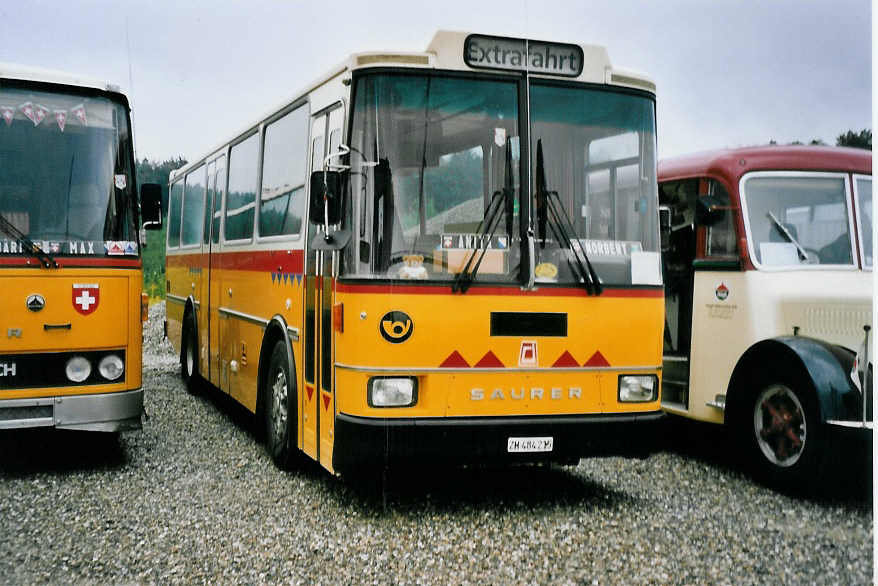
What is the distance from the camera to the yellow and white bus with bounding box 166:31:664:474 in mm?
5742

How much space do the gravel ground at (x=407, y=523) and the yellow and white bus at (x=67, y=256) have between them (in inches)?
25.2

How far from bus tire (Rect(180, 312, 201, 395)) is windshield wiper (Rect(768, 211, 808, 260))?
647 cm

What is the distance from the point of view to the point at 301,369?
22.4ft

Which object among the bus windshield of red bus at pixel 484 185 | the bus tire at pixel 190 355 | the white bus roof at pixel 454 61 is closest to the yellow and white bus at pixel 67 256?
the white bus roof at pixel 454 61

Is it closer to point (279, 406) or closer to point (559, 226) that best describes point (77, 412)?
point (279, 406)

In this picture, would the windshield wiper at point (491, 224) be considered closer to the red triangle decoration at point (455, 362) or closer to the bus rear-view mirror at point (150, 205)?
the red triangle decoration at point (455, 362)

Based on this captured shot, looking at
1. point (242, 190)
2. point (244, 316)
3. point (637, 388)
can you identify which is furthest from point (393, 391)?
point (242, 190)

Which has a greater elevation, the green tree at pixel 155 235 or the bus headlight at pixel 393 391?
the green tree at pixel 155 235

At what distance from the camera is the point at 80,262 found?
698 centimetres

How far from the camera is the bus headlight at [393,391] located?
5.72m

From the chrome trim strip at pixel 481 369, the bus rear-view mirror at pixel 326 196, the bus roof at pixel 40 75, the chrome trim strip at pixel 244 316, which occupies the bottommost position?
the chrome trim strip at pixel 481 369

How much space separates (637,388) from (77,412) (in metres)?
3.82

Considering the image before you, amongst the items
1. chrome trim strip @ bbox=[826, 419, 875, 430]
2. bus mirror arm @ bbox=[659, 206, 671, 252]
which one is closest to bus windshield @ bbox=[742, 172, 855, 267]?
bus mirror arm @ bbox=[659, 206, 671, 252]

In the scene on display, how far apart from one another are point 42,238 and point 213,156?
13.2 feet
